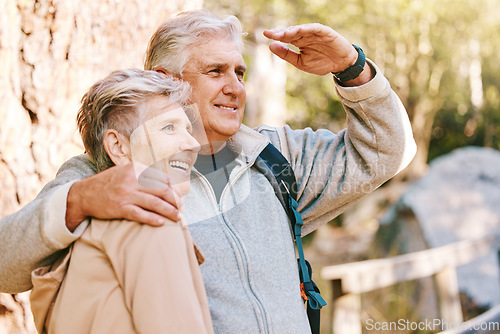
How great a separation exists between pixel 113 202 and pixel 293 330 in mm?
688

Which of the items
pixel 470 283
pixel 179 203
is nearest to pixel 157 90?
pixel 179 203

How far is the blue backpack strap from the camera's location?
1703 millimetres

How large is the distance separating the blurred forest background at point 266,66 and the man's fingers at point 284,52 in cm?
36

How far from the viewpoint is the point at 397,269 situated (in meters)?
3.72

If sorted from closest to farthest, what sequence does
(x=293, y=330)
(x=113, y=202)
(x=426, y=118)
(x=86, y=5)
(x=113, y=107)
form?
(x=113, y=202) < (x=113, y=107) < (x=293, y=330) < (x=86, y=5) < (x=426, y=118)

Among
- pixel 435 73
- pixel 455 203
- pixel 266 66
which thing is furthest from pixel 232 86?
pixel 435 73

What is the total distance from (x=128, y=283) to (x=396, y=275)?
9.51ft

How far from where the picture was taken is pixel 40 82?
6.84ft

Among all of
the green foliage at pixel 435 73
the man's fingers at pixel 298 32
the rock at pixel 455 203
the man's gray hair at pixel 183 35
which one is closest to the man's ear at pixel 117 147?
the man's gray hair at pixel 183 35

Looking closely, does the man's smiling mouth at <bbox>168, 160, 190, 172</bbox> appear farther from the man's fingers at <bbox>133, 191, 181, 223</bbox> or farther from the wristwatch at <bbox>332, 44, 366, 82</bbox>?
the wristwatch at <bbox>332, 44, 366, 82</bbox>

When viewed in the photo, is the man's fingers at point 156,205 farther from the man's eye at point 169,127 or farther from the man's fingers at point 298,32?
the man's fingers at point 298,32

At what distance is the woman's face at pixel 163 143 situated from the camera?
1407mm

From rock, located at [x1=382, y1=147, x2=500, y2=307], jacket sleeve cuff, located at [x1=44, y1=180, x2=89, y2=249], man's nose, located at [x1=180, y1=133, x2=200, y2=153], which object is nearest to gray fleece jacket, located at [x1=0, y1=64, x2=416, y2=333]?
jacket sleeve cuff, located at [x1=44, y1=180, x2=89, y2=249]

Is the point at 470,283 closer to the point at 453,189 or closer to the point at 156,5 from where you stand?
the point at 453,189
